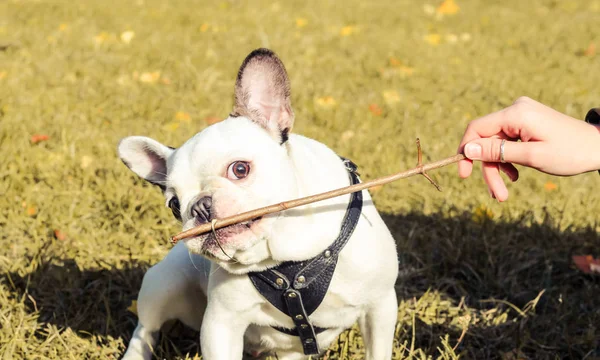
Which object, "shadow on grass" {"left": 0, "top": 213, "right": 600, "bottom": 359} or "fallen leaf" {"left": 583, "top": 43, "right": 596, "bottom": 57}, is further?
"fallen leaf" {"left": 583, "top": 43, "right": 596, "bottom": 57}

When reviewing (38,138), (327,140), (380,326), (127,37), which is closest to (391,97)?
(327,140)

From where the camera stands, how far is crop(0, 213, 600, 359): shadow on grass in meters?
2.87

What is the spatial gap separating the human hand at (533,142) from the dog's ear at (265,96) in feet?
1.94

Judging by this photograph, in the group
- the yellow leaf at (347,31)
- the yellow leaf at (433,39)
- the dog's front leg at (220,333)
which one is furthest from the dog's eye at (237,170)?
the yellow leaf at (347,31)

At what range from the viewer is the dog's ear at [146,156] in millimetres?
2387

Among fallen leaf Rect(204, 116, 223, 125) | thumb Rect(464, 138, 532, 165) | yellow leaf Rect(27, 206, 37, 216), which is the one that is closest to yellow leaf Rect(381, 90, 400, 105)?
fallen leaf Rect(204, 116, 223, 125)

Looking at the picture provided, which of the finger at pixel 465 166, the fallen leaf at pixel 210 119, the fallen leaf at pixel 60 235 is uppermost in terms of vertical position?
the finger at pixel 465 166

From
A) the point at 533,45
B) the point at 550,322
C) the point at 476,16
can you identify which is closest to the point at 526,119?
the point at 550,322

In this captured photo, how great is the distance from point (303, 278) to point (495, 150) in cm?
73

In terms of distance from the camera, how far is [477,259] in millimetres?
3363

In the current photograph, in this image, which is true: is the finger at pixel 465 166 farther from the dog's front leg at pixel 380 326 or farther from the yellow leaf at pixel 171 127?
the yellow leaf at pixel 171 127

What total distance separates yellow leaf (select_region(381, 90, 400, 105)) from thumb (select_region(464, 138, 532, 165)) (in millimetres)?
2966

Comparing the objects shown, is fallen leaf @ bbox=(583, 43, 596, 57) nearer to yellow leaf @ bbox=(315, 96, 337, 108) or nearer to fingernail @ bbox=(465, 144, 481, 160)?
yellow leaf @ bbox=(315, 96, 337, 108)

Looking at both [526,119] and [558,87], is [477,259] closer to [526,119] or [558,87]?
[526,119]
